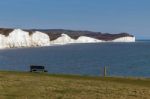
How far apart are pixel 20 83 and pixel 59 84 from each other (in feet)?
8.02

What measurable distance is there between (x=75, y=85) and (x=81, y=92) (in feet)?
11.3

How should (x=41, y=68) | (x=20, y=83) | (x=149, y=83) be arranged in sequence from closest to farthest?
1. (x=20, y=83)
2. (x=149, y=83)
3. (x=41, y=68)

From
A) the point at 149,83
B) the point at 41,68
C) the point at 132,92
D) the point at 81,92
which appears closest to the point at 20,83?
the point at 81,92

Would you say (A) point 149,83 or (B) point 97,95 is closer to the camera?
(B) point 97,95

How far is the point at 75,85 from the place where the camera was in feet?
94.6

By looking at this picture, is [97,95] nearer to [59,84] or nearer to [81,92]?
[81,92]

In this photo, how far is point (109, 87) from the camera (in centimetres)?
2833

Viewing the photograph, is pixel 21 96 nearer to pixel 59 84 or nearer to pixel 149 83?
pixel 59 84

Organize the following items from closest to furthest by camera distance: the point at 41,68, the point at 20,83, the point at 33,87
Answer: the point at 33,87 → the point at 20,83 → the point at 41,68

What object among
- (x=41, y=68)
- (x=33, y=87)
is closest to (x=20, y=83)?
(x=33, y=87)

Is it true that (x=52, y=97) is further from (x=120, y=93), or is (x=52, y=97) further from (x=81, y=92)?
(x=120, y=93)

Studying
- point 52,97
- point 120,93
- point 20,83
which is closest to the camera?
point 52,97

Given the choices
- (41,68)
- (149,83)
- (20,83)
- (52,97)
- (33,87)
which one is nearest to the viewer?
(52,97)

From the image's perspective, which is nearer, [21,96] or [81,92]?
[21,96]
